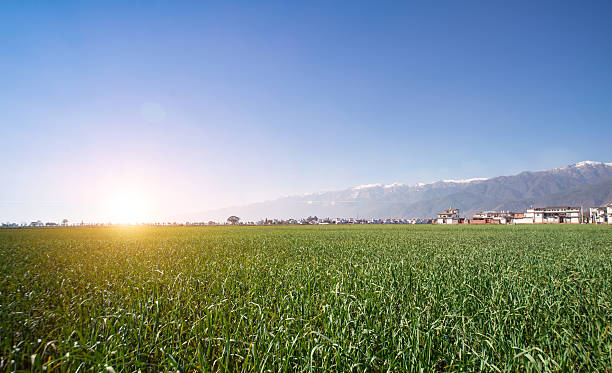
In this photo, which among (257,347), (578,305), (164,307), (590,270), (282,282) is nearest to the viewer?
(257,347)

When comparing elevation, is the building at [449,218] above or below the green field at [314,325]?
below

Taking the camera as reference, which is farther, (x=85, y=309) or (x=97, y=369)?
(x=85, y=309)

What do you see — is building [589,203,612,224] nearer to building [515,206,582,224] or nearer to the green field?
building [515,206,582,224]

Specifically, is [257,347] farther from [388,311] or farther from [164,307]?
[164,307]

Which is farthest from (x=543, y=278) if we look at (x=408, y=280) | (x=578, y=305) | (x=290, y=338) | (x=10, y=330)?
(x=10, y=330)

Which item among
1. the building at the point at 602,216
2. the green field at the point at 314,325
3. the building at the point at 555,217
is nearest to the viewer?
the green field at the point at 314,325

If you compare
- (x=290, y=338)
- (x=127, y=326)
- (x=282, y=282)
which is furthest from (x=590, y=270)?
(x=127, y=326)

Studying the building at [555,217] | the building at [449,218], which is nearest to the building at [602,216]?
the building at [555,217]

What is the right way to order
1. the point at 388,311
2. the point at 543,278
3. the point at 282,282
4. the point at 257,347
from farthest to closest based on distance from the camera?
the point at 543,278
the point at 282,282
the point at 388,311
the point at 257,347

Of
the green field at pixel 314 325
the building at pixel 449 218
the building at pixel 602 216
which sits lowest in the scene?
the building at pixel 449 218

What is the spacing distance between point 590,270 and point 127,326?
14.1 meters

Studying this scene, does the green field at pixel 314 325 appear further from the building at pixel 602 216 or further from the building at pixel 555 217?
the building at pixel 555 217

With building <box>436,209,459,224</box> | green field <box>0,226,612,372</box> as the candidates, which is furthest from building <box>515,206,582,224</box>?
green field <box>0,226,612,372</box>

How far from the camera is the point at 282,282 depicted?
7910 millimetres
